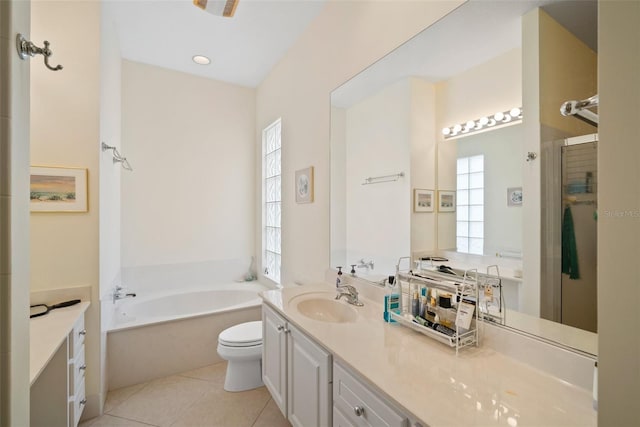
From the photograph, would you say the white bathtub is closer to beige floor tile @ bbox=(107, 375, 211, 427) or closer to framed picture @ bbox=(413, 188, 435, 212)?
beige floor tile @ bbox=(107, 375, 211, 427)

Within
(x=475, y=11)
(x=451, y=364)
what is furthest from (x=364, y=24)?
(x=451, y=364)

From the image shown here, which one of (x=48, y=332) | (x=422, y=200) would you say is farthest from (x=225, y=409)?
(x=422, y=200)

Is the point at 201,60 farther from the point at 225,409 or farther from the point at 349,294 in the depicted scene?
the point at 225,409

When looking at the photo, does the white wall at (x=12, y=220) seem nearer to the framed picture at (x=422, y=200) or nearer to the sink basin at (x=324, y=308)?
the sink basin at (x=324, y=308)

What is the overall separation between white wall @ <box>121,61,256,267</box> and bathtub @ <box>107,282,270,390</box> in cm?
46

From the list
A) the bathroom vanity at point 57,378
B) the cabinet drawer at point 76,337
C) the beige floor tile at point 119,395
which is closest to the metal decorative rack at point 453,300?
the bathroom vanity at point 57,378

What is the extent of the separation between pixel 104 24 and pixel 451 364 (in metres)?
3.04

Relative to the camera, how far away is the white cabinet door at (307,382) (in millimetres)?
1214

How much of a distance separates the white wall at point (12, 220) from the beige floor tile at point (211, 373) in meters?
1.92

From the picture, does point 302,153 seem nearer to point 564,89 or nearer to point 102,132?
point 102,132

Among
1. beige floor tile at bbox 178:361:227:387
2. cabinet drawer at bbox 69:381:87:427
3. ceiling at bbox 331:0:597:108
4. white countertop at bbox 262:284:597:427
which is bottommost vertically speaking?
beige floor tile at bbox 178:361:227:387

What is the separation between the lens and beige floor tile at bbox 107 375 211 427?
1.95 metres

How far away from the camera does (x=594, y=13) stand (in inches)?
35.0

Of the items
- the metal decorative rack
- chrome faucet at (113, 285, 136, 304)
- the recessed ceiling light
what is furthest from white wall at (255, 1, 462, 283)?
chrome faucet at (113, 285, 136, 304)
